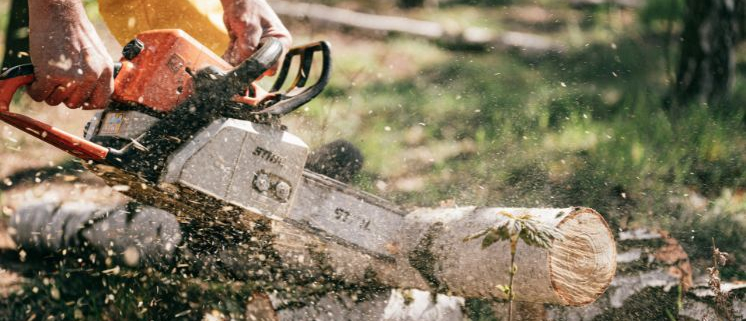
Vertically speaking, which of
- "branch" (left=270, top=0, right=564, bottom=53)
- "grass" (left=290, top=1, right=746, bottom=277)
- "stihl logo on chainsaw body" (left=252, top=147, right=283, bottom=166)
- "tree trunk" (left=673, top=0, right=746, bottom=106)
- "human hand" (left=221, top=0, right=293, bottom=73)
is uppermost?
"branch" (left=270, top=0, right=564, bottom=53)

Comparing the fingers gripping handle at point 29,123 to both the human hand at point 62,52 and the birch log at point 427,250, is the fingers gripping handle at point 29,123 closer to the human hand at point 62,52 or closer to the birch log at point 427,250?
the human hand at point 62,52

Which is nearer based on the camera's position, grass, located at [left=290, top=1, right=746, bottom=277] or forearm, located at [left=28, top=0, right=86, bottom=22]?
forearm, located at [left=28, top=0, right=86, bottom=22]

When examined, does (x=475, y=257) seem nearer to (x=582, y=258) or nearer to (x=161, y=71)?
(x=582, y=258)

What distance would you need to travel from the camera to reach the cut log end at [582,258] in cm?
224

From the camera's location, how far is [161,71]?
230 cm

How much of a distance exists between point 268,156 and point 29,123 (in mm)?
740

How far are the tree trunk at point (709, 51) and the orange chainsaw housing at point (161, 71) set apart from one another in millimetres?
3785

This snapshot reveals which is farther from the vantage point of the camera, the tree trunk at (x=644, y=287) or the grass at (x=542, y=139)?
the grass at (x=542, y=139)

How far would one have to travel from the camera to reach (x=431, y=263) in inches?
98.3

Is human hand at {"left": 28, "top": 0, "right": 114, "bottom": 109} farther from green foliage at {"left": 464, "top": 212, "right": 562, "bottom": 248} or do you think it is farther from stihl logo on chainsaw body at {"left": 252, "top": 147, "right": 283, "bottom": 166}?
green foliage at {"left": 464, "top": 212, "right": 562, "bottom": 248}

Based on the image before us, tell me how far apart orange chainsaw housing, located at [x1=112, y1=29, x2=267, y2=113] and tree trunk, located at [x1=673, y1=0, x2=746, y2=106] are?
12.4 ft

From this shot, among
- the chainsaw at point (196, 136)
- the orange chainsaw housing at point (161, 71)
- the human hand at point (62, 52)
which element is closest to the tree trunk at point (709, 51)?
the chainsaw at point (196, 136)

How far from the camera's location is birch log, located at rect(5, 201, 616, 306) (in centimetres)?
225

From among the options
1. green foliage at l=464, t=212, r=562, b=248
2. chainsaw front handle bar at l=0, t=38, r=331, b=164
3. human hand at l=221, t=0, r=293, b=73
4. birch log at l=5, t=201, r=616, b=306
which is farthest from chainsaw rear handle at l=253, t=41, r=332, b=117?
green foliage at l=464, t=212, r=562, b=248
